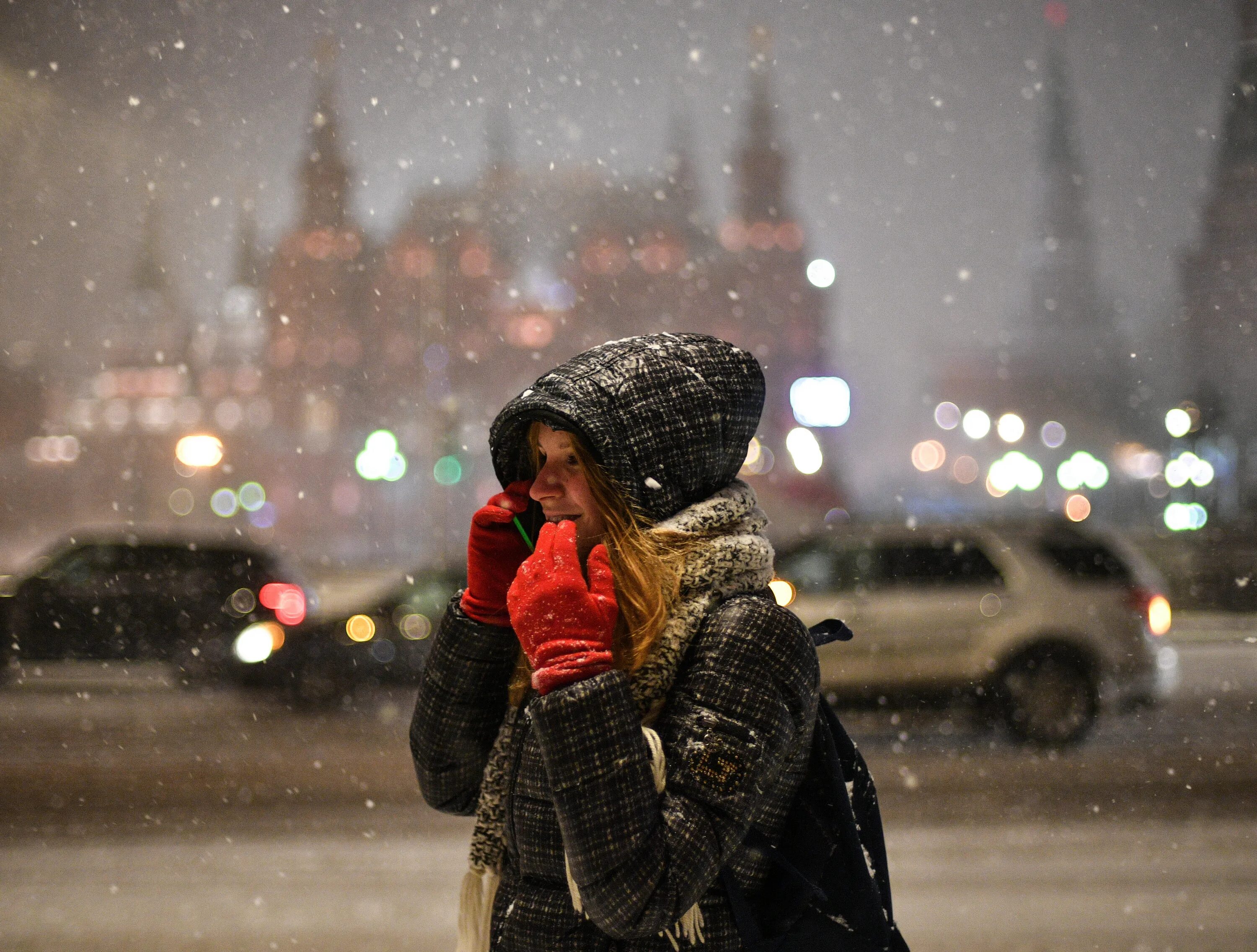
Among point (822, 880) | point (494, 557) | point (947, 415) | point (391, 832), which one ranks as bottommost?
point (391, 832)

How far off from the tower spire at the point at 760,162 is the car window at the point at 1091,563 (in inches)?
1007

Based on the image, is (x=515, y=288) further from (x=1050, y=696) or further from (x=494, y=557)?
(x=494, y=557)

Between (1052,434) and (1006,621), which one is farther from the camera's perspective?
(1052,434)

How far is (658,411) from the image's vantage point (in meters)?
1.63

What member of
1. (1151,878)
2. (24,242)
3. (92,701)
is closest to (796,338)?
(24,242)

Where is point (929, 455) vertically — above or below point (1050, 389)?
below

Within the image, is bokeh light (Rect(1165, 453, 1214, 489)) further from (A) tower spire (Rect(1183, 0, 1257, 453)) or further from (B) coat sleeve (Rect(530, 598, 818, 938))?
(B) coat sleeve (Rect(530, 598, 818, 938))

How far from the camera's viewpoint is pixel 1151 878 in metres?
4.67

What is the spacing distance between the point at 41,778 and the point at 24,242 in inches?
534

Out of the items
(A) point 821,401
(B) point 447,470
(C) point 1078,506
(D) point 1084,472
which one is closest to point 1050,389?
(C) point 1078,506

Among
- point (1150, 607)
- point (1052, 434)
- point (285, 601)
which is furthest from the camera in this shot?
point (1052, 434)

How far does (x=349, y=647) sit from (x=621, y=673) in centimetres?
753

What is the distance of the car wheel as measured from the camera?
668 cm

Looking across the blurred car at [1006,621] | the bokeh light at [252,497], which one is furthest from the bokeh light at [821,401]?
the bokeh light at [252,497]
